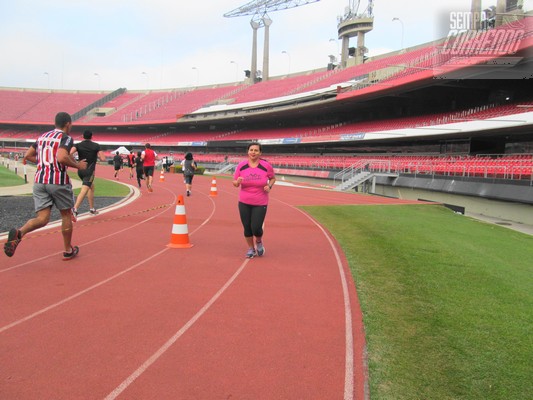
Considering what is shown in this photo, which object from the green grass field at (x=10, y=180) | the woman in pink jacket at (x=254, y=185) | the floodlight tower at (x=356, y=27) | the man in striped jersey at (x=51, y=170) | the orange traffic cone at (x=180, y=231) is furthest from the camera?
the floodlight tower at (x=356, y=27)

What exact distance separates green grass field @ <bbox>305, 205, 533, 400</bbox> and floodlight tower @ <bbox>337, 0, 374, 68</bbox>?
45.1 metres

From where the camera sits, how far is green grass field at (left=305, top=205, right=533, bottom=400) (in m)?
2.98

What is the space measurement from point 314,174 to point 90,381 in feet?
106

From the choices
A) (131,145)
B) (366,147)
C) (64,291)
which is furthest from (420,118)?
(131,145)

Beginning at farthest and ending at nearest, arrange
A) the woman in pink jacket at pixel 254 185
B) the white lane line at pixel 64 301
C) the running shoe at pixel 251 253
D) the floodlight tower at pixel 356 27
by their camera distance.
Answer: the floodlight tower at pixel 356 27, the running shoe at pixel 251 253, the woman in pink jacket at pixel 254 185, the white lane line at pixel 64 301

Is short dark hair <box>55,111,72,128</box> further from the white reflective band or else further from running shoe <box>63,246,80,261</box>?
the white reflective band

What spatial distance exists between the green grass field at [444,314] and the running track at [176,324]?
0.88 feet

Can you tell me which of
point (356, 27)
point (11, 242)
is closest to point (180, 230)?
point (11, 242)

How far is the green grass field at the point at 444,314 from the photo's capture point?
2.98 meters

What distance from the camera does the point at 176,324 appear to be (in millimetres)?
3836

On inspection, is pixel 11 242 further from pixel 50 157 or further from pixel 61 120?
pixel 61 120

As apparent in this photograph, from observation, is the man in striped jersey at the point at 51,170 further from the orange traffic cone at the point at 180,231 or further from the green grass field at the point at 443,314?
the green grass field at the point at 443,314

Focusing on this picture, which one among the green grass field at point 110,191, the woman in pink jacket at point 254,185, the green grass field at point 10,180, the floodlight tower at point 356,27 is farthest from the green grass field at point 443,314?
the floodlight tower at point 356,27

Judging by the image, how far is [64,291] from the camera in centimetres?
459
